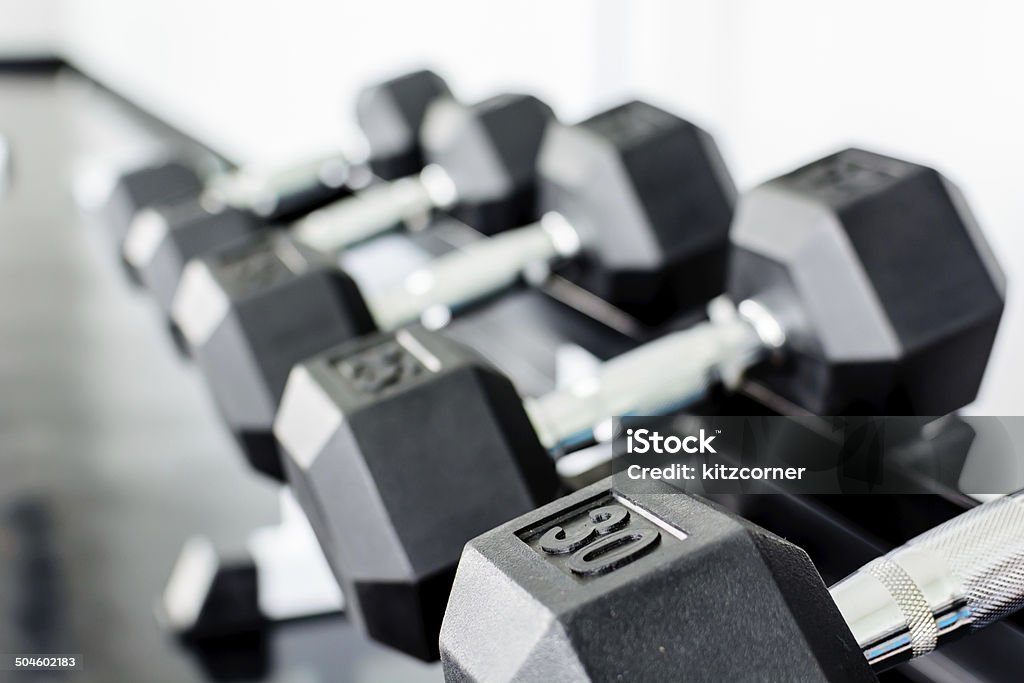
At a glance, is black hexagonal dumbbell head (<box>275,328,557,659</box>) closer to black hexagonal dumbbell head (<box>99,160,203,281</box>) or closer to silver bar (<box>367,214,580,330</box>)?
silver bar (<box>367,214,580,330</box>)

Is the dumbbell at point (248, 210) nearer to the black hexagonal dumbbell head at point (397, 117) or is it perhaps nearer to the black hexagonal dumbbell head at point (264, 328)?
the black hexagonal dumbbell head at point (397, 117)

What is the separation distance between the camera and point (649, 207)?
24.9 inches

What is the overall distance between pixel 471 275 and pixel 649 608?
0.41m

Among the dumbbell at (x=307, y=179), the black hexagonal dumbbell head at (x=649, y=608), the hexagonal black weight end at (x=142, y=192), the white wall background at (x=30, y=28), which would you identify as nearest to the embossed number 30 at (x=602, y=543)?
the black hexagonal dumbbell head at (x=649, y=608)

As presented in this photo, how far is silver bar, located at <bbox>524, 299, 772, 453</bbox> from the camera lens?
504 millimetres

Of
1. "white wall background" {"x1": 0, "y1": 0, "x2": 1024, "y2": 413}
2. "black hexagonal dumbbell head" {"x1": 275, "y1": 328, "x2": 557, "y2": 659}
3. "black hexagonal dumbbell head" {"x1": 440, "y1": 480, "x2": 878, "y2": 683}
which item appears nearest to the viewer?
"black hexagonal dumbbell head" {"x1": 440, "y1": 480, "x2": 878, "y2": 683}

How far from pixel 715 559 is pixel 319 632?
1.43 ft

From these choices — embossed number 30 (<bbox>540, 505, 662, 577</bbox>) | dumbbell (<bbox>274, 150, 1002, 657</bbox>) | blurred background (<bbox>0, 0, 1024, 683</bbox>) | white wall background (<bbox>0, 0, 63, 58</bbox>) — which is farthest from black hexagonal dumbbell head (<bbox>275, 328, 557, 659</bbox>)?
white wall background (<bbox>0, 0, 63, 58</bbox>)

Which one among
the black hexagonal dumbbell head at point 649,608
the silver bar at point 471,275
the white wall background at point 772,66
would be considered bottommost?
the silver bar at point 471,275

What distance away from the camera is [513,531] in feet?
1.08

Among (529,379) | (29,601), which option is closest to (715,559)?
(529,379)

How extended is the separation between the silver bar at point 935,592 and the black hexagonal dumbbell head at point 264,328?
1.10 ft

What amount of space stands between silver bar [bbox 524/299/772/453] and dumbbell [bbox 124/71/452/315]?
35 centimetres

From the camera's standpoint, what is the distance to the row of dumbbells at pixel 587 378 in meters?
0.29
